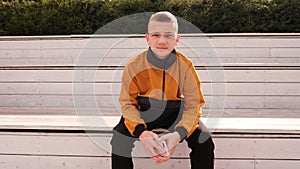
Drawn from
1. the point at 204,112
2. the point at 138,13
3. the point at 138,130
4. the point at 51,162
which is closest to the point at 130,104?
the point at 138,130

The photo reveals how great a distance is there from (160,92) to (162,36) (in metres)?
0.22

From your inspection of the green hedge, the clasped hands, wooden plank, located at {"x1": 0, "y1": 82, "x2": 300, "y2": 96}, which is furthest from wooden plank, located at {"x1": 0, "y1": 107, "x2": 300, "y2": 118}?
the green hedge

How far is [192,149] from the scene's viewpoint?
57.7 inches

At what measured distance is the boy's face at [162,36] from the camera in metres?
Answer: 1.38

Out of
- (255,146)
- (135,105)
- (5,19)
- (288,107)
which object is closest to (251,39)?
(288,107)

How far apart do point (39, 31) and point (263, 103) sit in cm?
233

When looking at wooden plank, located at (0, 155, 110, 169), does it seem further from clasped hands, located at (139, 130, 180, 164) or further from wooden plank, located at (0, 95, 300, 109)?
wooden plank, located at (0, 95, 300, 109)

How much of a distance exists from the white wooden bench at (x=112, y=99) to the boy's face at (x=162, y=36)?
42cm

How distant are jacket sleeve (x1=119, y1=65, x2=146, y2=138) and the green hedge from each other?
193 centimetres

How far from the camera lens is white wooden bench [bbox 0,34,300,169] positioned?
5.21 feet

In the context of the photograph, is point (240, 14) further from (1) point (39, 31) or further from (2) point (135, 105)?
(2) point (135, 105)

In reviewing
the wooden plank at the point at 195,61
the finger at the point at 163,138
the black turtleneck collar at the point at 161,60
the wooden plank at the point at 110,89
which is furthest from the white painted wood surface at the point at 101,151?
the wooden plank at the point at 195,61

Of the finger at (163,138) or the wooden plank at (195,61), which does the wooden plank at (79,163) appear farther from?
the wooden plank at (195,61)

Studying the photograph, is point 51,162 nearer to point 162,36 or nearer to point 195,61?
point 162,36
